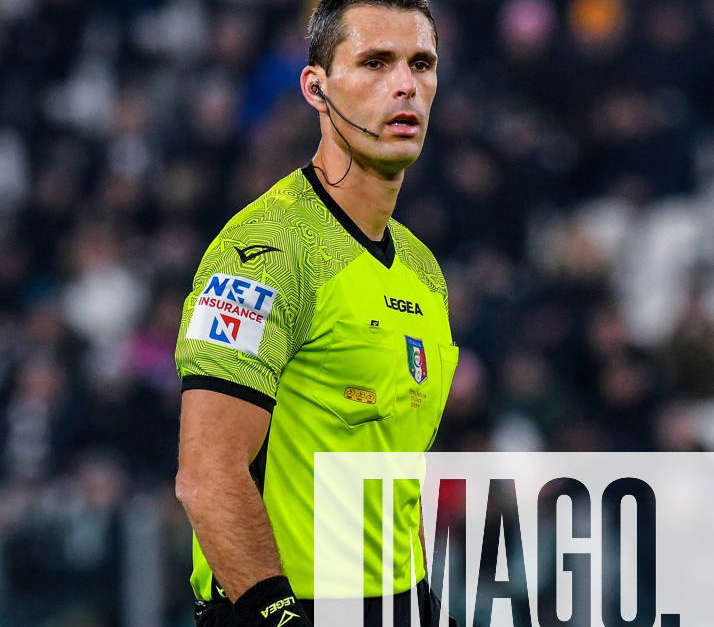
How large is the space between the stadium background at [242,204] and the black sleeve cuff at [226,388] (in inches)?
156

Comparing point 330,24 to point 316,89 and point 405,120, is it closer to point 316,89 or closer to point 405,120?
point 316,89

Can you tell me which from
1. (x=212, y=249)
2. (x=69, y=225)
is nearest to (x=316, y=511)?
(x=212, y=249)

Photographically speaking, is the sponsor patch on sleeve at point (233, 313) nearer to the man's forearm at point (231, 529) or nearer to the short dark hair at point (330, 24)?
the man's forearm at point (231, 529)

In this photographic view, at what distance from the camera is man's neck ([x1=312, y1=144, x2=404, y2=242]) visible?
3631 millimetres

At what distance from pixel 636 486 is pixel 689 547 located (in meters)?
0.58

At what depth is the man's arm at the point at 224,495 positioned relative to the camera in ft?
9.81

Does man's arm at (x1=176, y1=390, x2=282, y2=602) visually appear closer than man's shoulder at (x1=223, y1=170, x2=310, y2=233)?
Yes

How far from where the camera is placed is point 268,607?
9.76 ft

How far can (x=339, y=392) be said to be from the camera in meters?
3.32

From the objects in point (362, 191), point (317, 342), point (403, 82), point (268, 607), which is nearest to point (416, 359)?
point (317, 342)

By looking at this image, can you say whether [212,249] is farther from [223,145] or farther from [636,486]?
[223,145]

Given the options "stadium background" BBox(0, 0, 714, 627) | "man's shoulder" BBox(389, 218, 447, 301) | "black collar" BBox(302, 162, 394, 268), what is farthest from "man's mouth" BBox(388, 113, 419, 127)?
"stadium background" BBox(0, 0, 714, 627)

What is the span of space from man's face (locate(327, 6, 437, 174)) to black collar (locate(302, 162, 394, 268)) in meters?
0.13

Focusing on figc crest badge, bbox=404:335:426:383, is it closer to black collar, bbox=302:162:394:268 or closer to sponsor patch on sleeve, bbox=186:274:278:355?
black collar, bbox=302:162:394:268
